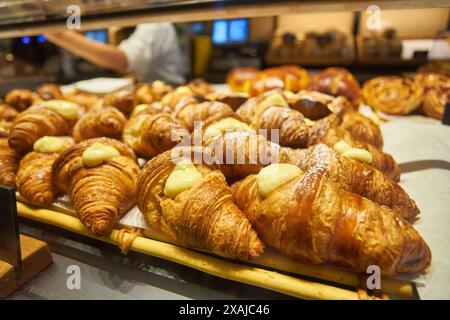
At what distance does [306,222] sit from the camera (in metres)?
1.03

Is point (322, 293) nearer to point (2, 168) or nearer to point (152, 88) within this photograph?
point (2, 168)

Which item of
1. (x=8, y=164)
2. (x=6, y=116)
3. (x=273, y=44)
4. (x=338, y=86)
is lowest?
(x=8, y=164)

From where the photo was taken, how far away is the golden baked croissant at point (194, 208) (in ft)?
3.72

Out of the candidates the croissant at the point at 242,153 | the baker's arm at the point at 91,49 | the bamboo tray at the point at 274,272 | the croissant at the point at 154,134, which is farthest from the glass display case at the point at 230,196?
the baker's arm at the point at 91,49

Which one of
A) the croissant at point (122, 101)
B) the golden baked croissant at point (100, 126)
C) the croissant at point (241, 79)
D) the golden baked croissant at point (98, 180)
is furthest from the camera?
the croissant at point (241, 79)

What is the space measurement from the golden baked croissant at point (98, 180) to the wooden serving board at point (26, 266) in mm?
205

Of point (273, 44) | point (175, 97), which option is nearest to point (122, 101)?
point (175, 97)

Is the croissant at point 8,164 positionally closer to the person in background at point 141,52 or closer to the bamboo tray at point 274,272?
the bamboo tray at point 274,272

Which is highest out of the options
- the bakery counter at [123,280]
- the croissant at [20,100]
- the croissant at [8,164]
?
the croissant at [20,100]

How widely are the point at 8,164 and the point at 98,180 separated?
2.26ft

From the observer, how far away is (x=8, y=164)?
1.74 m

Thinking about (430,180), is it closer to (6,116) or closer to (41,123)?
(41,123)

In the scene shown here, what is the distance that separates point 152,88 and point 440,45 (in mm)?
3274
